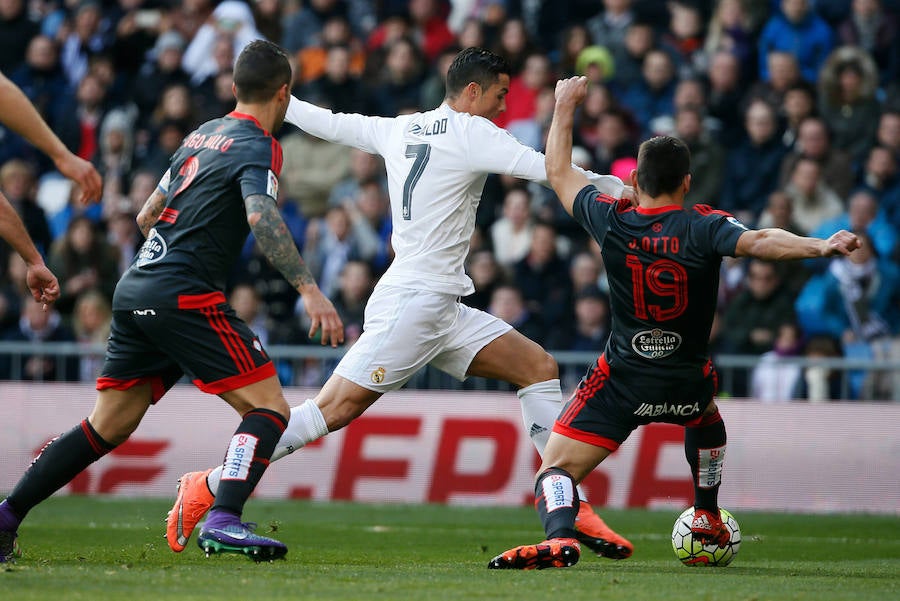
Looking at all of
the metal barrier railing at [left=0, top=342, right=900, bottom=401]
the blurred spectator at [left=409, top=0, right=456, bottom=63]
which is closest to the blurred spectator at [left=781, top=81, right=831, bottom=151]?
the metal barrier railing at [left=0, top=342, right=900, bottom=401]

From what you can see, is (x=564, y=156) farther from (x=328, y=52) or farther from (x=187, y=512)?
(x=328, y=52)

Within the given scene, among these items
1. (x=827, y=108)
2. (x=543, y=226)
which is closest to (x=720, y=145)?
(x=827, y=108)

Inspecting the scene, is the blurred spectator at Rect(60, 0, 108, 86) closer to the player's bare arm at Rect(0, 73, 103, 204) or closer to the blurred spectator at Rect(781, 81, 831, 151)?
the blurred spectator at Rect(781, 81, 831, 151)

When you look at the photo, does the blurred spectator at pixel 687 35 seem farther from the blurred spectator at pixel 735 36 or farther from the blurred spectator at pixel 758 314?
the blurred spectator at pixel 758 314

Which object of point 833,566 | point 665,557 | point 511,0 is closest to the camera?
point 833,566

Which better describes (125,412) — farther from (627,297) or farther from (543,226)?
(543,226)

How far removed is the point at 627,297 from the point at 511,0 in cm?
1088

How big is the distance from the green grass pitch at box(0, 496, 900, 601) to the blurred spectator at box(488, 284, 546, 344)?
1.85 metres

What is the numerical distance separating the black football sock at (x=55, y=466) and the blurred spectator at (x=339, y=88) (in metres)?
9.47

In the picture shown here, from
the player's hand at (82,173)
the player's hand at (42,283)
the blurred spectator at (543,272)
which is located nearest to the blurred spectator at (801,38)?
the blurred spectator at (543,272)

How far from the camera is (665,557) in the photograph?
28.9 ft

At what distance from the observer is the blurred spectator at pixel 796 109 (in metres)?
14.7

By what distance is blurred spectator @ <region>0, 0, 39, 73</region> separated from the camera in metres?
18.3

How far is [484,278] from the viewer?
46.3 ft
